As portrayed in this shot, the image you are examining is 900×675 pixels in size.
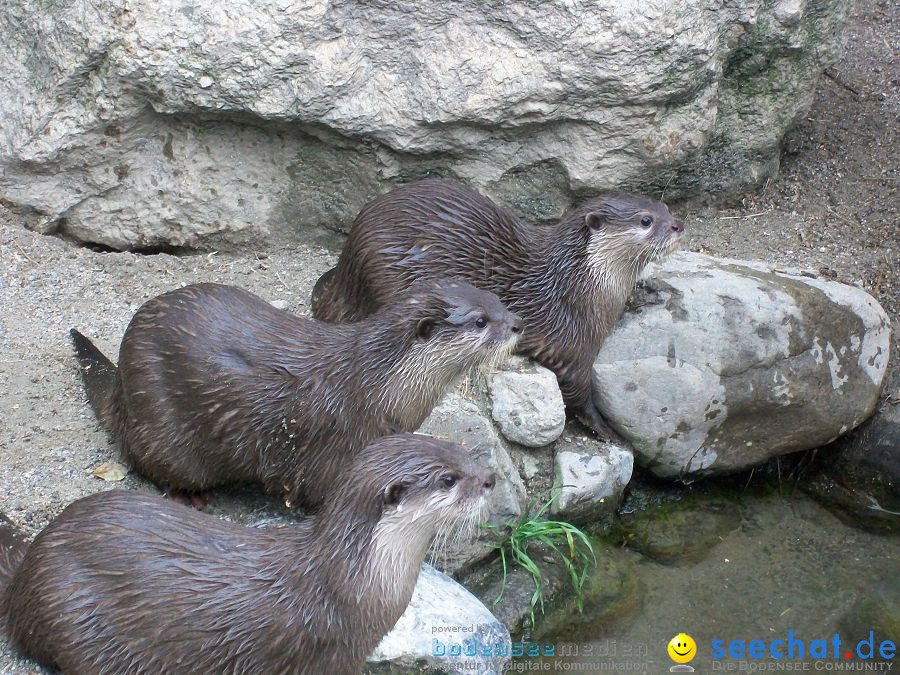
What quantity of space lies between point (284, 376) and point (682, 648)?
1508 mm

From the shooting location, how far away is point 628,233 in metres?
3.76

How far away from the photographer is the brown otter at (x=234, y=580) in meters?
2.37

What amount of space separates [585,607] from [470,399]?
79 centimetres

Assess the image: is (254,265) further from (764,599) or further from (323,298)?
(764,599)

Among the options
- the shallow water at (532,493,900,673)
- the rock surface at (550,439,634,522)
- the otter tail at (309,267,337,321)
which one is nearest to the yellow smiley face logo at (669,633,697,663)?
the shallow water at (532,493,900,673)

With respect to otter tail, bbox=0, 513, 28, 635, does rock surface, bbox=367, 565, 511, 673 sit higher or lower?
lower

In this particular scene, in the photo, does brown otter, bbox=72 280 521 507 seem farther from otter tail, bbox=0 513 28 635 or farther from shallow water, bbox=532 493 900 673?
shallow water, bbox=532 493 900 673

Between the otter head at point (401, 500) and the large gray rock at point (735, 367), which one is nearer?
the otter head at point (401, 500)

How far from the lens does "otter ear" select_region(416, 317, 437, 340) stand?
3010 millimetres

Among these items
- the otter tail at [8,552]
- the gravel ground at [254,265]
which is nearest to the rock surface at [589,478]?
the gravel ground at [254,265]

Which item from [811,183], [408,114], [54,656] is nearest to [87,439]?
[54,656]

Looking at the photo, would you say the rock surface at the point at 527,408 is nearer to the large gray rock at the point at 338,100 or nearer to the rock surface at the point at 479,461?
the rock surface at the point at 479,461

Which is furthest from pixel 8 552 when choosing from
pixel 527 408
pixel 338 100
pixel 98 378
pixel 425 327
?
pixel 338 100

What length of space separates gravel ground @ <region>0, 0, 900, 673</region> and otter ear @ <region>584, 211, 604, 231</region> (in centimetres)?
91
